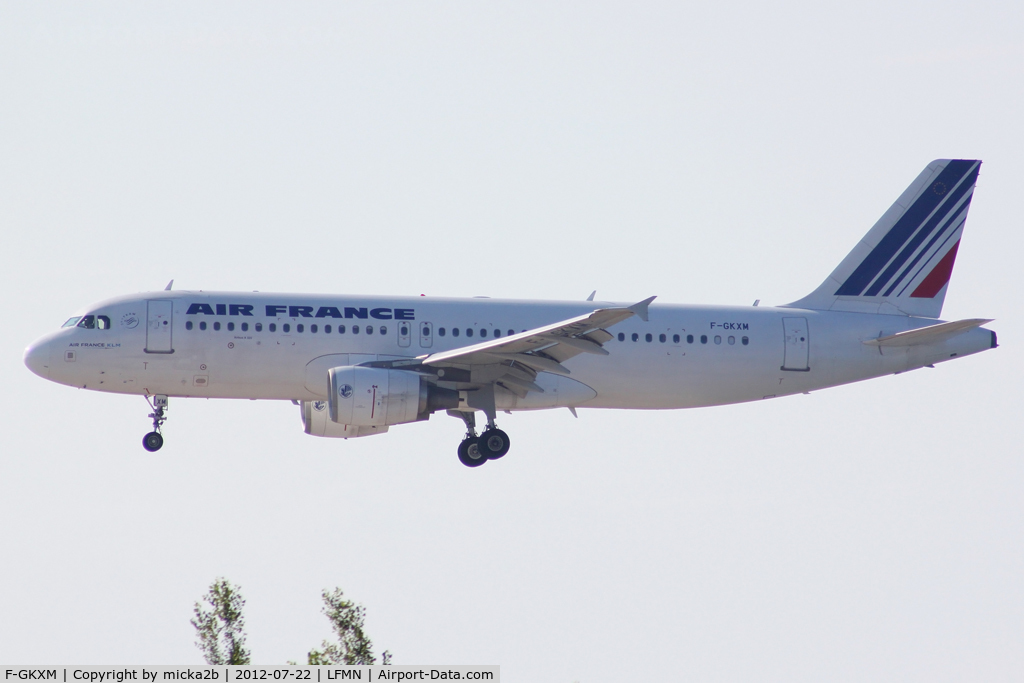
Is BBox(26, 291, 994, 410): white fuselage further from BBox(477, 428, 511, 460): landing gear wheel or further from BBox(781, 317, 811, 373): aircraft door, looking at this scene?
BBox(477, 428, 511, 460): landing gear wheel

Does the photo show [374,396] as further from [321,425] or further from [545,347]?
[321,425]

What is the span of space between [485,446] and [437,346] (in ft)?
9.78

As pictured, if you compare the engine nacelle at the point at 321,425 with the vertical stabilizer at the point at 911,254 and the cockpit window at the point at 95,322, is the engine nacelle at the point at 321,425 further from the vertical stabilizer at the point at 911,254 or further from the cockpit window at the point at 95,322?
the vertical stabilizer at the point at 911,254

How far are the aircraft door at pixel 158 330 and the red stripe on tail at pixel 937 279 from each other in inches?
855

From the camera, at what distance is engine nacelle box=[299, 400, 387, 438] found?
47406mm

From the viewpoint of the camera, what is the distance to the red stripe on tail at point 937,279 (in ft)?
162

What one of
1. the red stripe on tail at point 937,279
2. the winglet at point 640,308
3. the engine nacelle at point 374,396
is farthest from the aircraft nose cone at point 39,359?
the red stripe on tail at point 937,279

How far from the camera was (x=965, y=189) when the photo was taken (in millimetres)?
50625

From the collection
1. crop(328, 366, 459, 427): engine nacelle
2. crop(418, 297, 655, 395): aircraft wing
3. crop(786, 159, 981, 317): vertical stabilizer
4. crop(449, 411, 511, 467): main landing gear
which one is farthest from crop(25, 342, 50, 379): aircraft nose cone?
crop(786, 159, 981, 317): vertical stabilizer

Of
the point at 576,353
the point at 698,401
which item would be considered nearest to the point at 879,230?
the point at 698,401

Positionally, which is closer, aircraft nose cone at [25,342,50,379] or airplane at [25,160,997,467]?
airplane at [25,160,997,467]

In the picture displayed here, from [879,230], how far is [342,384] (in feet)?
59.1

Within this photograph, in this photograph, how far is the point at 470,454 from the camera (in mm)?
44469

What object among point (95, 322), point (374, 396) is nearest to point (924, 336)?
point (374, 396)
